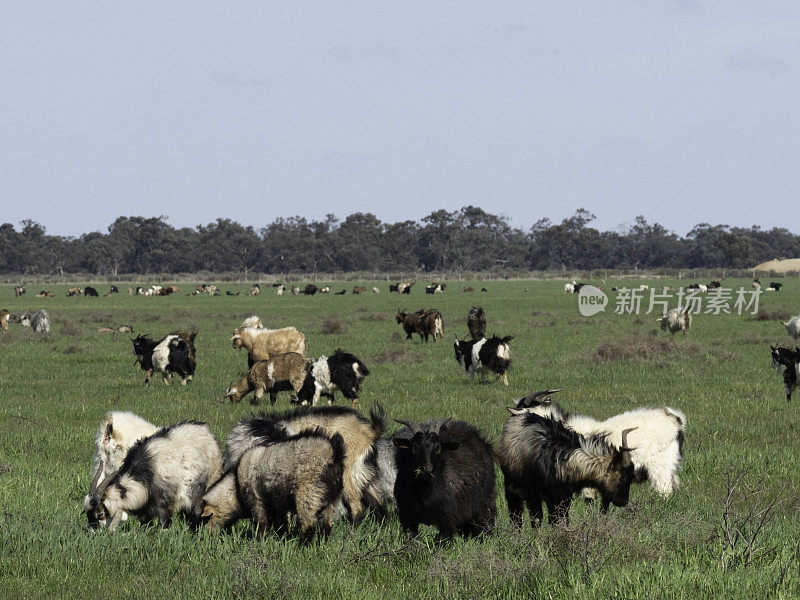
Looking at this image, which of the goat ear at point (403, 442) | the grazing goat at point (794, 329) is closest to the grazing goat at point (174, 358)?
the goat ear at point (403, 442)

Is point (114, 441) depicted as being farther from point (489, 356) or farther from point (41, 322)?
point (41, 322)

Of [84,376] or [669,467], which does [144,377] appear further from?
[669,467]

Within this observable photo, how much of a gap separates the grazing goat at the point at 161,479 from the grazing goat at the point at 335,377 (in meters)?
7.44

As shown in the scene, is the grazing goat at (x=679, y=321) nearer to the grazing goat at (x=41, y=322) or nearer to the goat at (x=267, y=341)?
the goat at (x=267, y=341)

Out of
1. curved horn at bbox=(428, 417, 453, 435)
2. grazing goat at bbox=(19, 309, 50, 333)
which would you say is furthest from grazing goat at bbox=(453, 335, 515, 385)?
grazing goat at bbox=(19, 309, 50, 333)

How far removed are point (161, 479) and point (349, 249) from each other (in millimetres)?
146332

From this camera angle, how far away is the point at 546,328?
36531mm

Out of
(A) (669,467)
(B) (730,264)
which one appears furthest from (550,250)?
(A) (669,467)

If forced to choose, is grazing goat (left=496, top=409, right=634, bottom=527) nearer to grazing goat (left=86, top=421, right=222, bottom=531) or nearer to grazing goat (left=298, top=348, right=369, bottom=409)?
grazing goat (left=86, top=421, right=222, bottom=531)

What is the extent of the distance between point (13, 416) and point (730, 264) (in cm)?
14993

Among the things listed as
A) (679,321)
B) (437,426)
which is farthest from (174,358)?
(679,321)

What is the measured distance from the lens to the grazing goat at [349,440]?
26.8 feet

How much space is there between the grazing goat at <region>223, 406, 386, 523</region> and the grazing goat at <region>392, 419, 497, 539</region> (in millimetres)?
727

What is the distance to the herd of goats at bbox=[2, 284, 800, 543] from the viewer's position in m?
7.26
